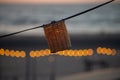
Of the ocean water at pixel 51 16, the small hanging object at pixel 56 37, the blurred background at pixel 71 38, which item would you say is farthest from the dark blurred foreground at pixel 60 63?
the small hanging object at pixel 56 37

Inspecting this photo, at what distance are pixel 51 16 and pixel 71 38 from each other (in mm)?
606

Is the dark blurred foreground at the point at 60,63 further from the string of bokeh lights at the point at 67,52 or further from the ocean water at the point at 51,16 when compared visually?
the ocean water at the point at 51,16

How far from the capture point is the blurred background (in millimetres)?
4812

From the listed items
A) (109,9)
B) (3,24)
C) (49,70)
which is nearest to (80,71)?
(49,70)

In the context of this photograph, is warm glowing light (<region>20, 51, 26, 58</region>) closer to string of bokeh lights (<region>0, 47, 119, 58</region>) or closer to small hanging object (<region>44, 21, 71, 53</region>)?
string of bokeh lights (<region>0, 47, 119, 58</region>)

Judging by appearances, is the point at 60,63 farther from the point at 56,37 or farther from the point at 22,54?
the point at 56,37

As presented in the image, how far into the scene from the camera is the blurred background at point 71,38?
481 centimetres

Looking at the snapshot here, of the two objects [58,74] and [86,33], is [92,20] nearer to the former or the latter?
[86,33]

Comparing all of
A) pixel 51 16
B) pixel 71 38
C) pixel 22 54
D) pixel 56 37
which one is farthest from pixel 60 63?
pixel 56 37

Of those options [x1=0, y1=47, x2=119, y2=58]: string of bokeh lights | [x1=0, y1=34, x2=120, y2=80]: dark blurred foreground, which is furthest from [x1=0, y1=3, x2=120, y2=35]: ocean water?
[x1=0, y1=47, x2=119, y2=58]: string of bokeh lights

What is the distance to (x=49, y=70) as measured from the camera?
4.88m

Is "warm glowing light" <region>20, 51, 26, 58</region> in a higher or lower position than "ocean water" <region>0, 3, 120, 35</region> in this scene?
lower

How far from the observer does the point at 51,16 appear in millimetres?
4855

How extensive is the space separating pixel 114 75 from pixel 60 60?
1.18 metres
